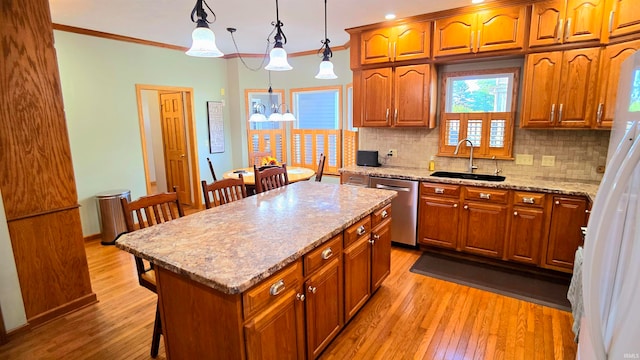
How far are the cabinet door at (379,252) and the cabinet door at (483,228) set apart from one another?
1084mm

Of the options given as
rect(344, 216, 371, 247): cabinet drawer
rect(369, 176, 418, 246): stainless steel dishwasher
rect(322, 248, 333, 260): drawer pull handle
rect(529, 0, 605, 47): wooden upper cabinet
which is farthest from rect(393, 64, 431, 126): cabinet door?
rect(322, 248, 333, 260): drawer pull handle

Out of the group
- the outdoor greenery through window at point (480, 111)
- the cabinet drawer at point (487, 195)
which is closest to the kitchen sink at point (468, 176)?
the outdoor greenery through window at point (480, 111)

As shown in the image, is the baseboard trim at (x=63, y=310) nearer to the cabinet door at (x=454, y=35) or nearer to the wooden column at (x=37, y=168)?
the wooden column at (x=37, y=168)

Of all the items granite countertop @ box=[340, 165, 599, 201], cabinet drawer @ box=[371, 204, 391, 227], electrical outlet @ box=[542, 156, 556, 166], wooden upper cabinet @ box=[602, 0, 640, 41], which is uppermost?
wooden upper cabinet @ box=[602, 0, 640, 41]

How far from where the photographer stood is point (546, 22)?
2.93 m

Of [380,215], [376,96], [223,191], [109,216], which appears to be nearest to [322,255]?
[380,215]

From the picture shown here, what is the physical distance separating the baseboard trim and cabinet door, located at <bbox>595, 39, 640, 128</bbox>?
14.8ft

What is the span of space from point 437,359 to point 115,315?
241 cm

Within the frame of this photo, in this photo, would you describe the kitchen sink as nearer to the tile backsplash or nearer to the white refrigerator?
the tile backsplash

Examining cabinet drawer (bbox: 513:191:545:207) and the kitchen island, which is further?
cabinet drawer (bbox: 513:191:545:207)

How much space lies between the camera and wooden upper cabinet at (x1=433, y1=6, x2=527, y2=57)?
306 centimetres

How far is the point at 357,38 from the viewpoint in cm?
393

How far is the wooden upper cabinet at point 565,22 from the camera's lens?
275 centimetres

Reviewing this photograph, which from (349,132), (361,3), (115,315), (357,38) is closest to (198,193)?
(349,132)
